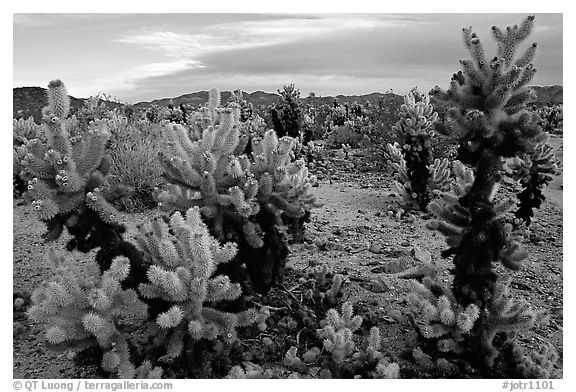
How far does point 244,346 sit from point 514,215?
414 centimetres

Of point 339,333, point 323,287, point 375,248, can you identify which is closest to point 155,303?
point 339,333

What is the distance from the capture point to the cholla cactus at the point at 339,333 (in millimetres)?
3467

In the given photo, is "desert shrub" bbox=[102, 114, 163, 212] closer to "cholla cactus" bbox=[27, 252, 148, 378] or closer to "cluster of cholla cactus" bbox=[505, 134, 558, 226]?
"cholla cactus" bbox=[27, 252, 148, 378]

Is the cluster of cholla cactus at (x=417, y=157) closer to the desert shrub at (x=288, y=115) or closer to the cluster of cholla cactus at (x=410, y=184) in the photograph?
the cluster of cholla cactus at (x=410, y=184)

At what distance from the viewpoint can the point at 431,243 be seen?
5660 mm

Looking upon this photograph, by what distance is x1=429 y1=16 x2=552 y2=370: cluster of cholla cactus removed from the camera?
11.0 ft

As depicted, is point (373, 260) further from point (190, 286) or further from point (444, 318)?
point (190, 286)

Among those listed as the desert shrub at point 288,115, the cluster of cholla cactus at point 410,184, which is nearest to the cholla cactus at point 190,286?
the cluster of cholla cactus at point 410,184

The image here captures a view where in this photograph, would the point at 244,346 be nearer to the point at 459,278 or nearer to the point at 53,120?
the point at 459,278

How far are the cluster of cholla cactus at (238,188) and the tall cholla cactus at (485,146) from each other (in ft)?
3.76

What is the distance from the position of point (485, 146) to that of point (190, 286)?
204 centimetres

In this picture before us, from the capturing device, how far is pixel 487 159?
3.42 meters

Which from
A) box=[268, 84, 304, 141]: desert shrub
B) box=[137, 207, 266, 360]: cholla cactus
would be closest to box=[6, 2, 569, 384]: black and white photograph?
box=[137, 207, 266, 360]: cholla cactus

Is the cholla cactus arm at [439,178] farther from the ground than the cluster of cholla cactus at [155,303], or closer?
farther from the ground
